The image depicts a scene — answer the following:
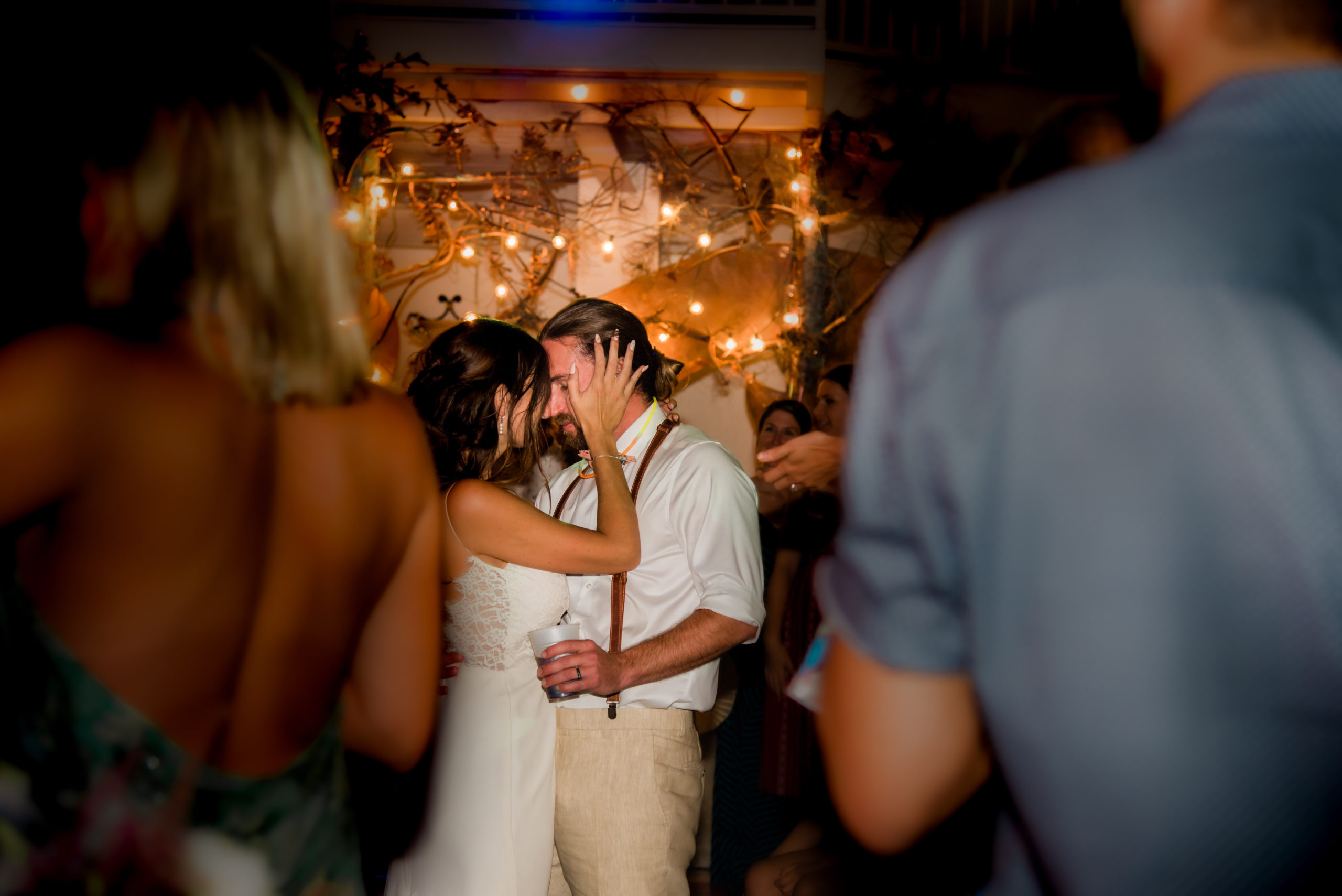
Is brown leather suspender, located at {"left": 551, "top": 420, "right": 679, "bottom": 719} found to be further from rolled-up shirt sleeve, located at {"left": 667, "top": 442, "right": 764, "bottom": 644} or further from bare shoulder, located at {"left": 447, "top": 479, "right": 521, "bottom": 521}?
bare shoulder, located at {"left": 447, "top": 479, "right": 521, "bottom": 521}

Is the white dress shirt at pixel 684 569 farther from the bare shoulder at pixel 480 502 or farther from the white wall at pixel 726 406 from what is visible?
the white wall at pixel 726 406

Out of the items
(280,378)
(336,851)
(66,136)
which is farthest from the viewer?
(66,136)

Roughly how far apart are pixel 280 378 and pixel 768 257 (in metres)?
4.42

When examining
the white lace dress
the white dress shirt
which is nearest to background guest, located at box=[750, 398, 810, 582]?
the white dress shirt

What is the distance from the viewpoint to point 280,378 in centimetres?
87

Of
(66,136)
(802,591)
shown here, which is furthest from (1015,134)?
(66,136)

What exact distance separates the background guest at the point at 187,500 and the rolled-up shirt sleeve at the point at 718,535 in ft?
3.69

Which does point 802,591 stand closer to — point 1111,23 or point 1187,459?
point 1187,459

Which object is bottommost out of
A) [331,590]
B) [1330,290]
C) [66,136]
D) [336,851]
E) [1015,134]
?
[336,851]

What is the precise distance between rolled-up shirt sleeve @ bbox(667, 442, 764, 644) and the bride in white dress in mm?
160

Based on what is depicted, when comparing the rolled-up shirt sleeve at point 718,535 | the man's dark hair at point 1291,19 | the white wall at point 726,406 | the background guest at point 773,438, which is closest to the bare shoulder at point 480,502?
the rolled-up shirt sleeve at point 718,535

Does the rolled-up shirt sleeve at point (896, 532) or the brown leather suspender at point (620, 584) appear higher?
the rolled-up shirt sleeve at point (896, 532)

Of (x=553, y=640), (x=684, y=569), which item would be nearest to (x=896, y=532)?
(x=553, y=640)

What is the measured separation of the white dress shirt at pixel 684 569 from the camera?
1.97m
